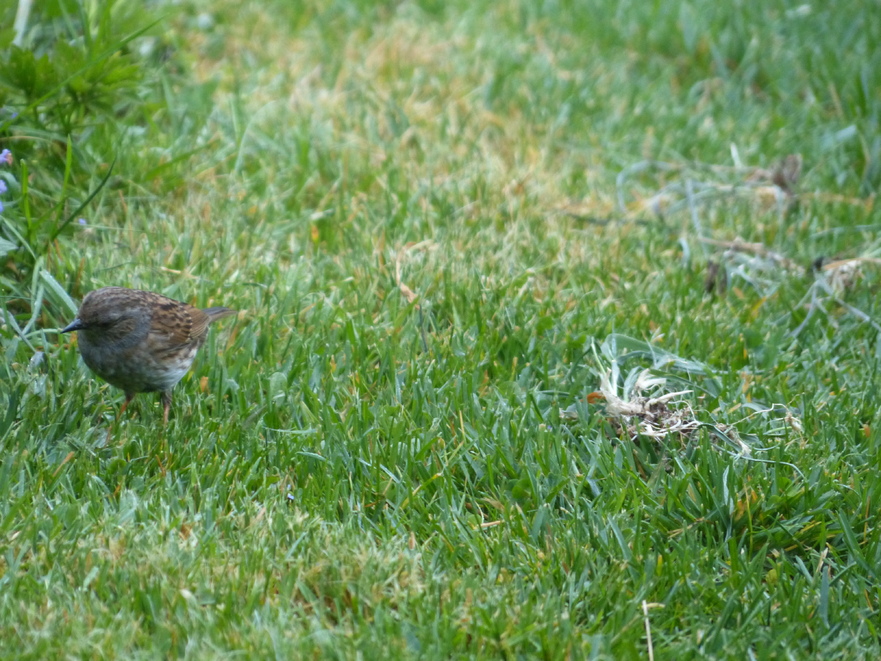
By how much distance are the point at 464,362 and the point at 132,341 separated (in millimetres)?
1398

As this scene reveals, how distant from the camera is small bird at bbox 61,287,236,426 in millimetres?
3867

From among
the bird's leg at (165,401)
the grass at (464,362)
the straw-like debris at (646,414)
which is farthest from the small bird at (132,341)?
the straw-like debris at (646,414)

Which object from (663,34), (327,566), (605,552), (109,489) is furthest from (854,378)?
(663,34)

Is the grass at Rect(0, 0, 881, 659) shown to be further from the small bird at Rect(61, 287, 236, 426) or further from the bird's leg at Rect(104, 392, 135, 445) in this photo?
the small bird at Rect(61, 287, 236, 426)

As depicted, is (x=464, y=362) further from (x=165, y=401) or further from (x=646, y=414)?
(x=165, y=401)

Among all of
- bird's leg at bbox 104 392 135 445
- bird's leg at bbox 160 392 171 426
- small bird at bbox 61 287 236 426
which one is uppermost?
small bird at bbox 61 287 236 426

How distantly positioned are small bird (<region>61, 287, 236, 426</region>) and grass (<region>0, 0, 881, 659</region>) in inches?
6.8

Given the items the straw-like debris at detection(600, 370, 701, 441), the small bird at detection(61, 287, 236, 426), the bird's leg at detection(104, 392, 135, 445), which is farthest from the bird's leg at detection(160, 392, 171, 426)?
the straw-like debris at detection(600, 370, 701, 441)

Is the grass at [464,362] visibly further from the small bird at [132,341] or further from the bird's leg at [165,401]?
the small bird at [132,341]

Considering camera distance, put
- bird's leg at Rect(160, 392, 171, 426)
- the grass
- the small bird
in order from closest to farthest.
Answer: the grass < the small bird < bird's leg at Rect(160, 392, 171, 426)

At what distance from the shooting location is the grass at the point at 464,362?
10.3ft

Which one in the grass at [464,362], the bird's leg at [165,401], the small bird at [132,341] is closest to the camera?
the grass at [464,362]

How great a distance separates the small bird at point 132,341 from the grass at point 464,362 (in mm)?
172

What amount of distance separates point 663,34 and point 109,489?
5.79 m
